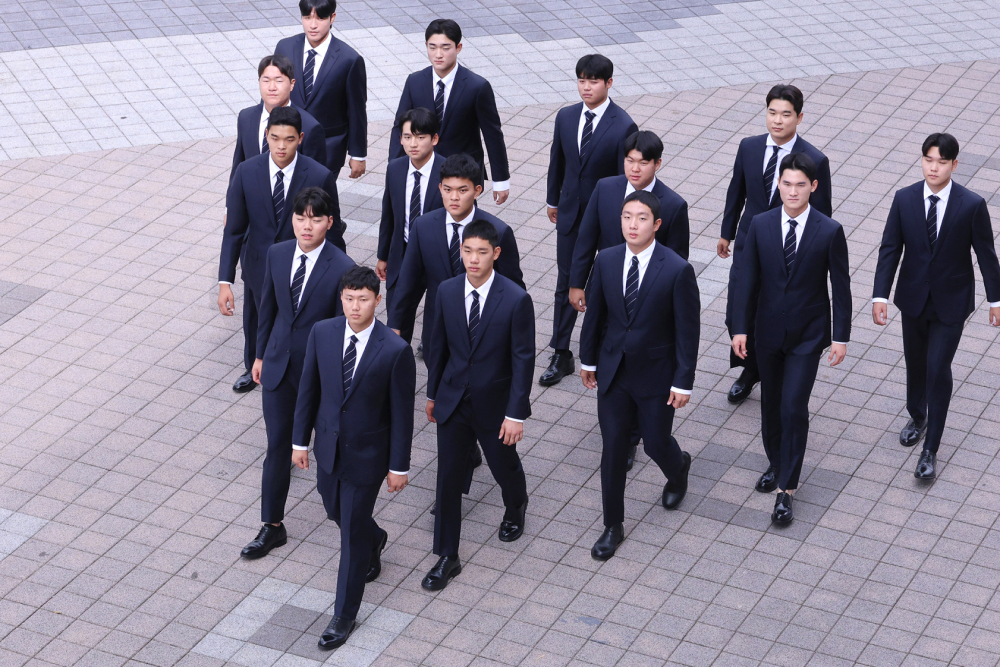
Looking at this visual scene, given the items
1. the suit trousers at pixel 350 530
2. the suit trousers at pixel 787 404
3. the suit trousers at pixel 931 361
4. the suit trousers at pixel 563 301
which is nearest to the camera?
the suit trousers at pixel 350 530

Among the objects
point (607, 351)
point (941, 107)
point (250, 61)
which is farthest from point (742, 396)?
point (250, 61)

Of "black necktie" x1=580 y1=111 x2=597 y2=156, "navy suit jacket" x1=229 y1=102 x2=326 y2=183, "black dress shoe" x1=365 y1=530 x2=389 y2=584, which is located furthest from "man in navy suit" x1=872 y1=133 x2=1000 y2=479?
"navy suit jacket" x1=229 y1=102 x2=326 y2=183

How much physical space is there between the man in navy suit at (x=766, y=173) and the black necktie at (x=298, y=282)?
8.03 feet

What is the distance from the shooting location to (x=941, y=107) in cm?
1312

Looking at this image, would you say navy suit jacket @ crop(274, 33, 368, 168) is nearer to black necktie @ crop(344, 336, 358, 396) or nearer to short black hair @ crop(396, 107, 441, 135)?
short black hair @ crop(396, 107, 441, 135)

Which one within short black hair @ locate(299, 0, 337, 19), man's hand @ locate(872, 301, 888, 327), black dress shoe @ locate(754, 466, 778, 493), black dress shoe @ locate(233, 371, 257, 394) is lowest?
black dress shoe @ locate(233, 371, 257, 394)

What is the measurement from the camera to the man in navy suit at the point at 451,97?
9562 mm

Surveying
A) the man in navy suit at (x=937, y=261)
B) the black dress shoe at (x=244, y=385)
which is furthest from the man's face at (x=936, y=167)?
the black dress shoe at (x=244, y=385)

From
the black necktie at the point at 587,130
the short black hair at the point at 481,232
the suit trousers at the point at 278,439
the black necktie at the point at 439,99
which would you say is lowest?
the suit trousers at the point at 278,439

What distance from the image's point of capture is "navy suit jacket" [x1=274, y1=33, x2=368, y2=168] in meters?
10.1

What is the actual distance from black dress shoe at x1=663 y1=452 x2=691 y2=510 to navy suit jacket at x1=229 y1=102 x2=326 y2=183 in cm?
325

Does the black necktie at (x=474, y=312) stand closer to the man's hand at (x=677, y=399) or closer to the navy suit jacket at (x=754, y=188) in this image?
the man's hand at (x=677, y=399)

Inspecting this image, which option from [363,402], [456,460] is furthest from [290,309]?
[456,460]

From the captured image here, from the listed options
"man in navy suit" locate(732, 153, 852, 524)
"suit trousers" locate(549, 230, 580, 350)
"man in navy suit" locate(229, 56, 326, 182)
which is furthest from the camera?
"suit trousers" locate(549, 230, 580, 350)
